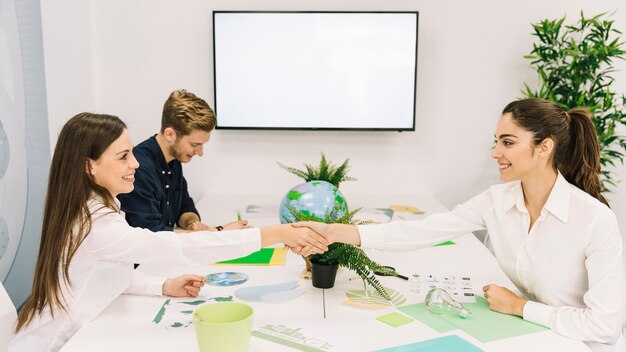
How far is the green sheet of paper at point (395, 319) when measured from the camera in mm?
1398

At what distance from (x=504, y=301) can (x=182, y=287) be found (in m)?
0.90

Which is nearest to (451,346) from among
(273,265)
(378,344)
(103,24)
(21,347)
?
(378,344)

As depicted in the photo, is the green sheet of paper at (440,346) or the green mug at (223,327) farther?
the green sheet of paper at (440,346)

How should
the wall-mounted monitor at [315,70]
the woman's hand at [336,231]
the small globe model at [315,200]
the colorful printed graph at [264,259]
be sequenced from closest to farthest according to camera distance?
the woman's hand at [336,231]
the colorful printed graph at [264,259]
the small globe model at [315,200]
the wall-mounted monitor at [315,70]

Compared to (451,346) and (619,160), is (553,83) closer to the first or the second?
(619,160)

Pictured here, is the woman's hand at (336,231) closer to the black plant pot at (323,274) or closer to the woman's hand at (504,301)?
the black plant pot at (323,274)

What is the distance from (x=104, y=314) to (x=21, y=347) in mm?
211

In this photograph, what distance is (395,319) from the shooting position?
1423 millimetres

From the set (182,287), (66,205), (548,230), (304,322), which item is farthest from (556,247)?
(66,205)

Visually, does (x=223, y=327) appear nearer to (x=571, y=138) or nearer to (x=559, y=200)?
(x=559, y=200)

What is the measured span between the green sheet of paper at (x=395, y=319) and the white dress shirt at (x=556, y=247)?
1.04ft

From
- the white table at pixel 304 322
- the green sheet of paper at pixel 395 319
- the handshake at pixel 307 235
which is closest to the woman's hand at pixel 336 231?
the handshake at pixel 307 235

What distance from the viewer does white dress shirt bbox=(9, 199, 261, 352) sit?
1.42 m

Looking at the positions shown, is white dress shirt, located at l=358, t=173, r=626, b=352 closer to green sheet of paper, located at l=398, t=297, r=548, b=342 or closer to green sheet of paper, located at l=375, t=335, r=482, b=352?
green sheet of paper, located at l=398, t=297, r=548, b=342
